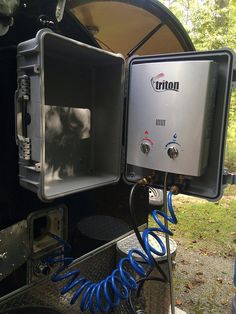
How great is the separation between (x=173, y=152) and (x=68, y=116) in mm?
614

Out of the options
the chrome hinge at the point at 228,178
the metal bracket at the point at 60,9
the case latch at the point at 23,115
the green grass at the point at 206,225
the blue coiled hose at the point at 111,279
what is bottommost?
the green grass at the point at 206,225

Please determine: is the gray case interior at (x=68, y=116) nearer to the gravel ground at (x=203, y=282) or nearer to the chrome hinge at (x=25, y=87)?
the chrome hinge at (x=25, y=87)

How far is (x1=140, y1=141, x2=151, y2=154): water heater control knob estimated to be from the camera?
1458 mm

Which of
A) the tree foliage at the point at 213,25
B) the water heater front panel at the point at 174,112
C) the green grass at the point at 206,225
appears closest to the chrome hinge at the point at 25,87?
the water heater front panel at the point at 174,112

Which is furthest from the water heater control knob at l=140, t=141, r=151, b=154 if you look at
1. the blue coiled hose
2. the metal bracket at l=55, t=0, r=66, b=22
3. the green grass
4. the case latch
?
the green grass

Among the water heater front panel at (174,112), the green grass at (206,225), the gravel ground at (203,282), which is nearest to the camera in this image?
the water heater front panel at (174,112)

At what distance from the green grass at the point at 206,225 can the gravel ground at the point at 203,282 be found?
210 mm

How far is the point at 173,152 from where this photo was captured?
1364 mm

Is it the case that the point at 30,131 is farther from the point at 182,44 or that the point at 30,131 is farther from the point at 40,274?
the point at 182,44

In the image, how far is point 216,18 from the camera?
25.4 ft

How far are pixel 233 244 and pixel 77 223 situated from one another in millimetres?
3262

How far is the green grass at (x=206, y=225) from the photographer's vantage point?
4.18 m

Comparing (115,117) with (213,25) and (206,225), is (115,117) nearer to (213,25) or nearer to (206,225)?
(206,225)

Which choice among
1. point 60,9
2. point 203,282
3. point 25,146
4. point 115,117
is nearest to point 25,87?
point 25,146
